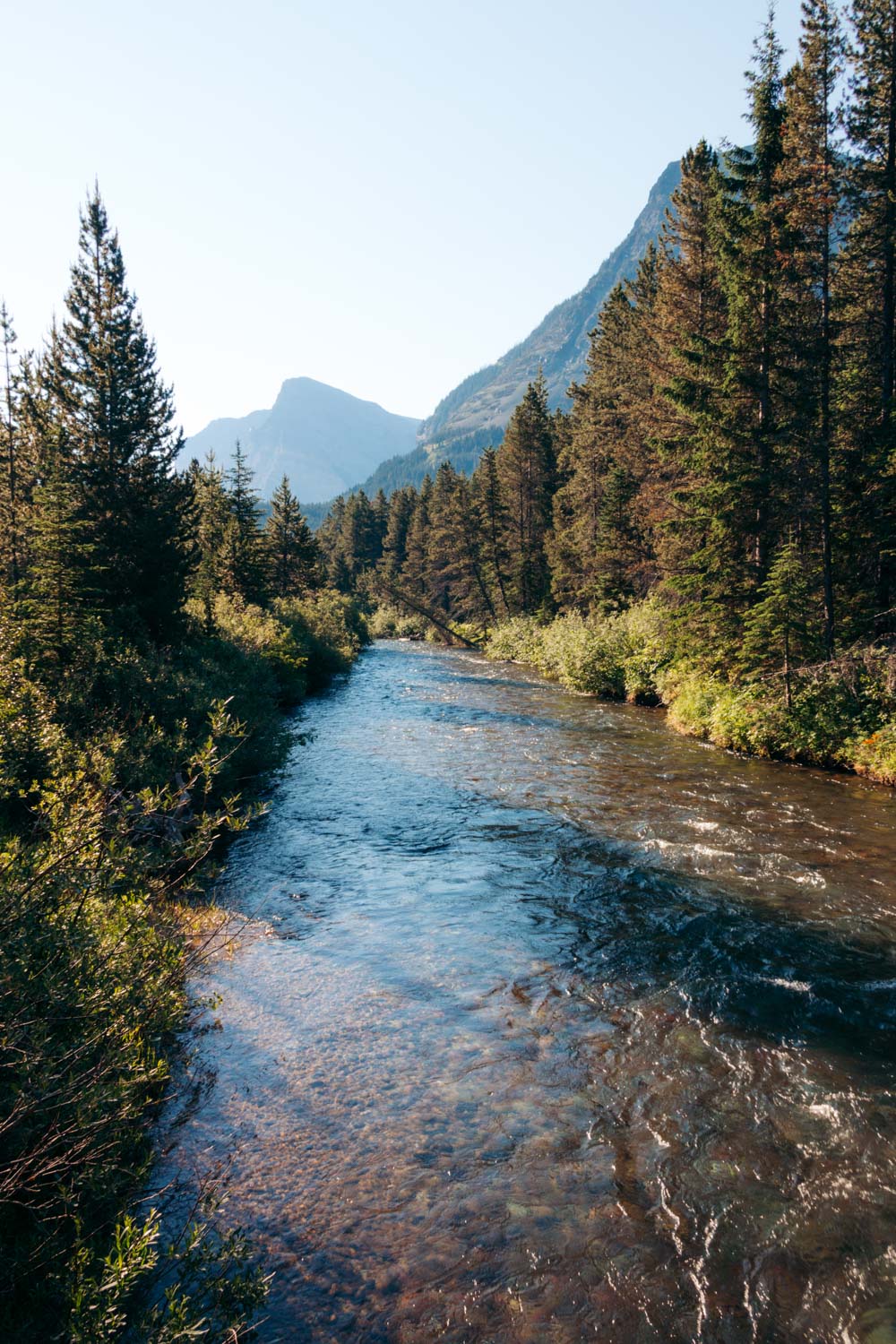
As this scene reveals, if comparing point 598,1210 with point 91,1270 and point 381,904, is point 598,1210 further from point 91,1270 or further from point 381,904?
point 381,904

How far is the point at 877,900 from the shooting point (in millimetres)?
10078

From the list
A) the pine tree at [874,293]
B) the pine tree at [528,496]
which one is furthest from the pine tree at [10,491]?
the pine tree at [528,496]

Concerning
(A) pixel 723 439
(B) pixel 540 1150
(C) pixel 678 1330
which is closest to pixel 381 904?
(B) pixel 540 1150

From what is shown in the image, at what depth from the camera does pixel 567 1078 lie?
659cm

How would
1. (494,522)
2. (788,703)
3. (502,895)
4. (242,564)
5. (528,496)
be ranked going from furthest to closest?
(494,522)
(528,496)
(242,564)
(788,703)
(502,895)

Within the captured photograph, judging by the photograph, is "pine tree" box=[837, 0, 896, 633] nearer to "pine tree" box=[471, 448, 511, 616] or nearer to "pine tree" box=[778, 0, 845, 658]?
"pine tree" box=[778, 0, 845, 658]

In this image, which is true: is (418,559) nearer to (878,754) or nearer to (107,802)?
(878,754)

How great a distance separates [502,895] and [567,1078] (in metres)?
4.21

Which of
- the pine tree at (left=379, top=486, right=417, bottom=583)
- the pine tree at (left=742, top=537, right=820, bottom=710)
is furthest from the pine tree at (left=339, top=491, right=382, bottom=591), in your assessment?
the pine tree at (left=742, top=537, right=820, bottom=710)

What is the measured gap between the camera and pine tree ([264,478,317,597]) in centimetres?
5062

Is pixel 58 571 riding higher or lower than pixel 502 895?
higher

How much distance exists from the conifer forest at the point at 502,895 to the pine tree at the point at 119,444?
0.43 feet

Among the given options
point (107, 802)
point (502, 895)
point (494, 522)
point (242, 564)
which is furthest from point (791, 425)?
point (494, 522)

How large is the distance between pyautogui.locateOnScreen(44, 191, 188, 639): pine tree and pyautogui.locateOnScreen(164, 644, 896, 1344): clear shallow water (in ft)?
32.0
